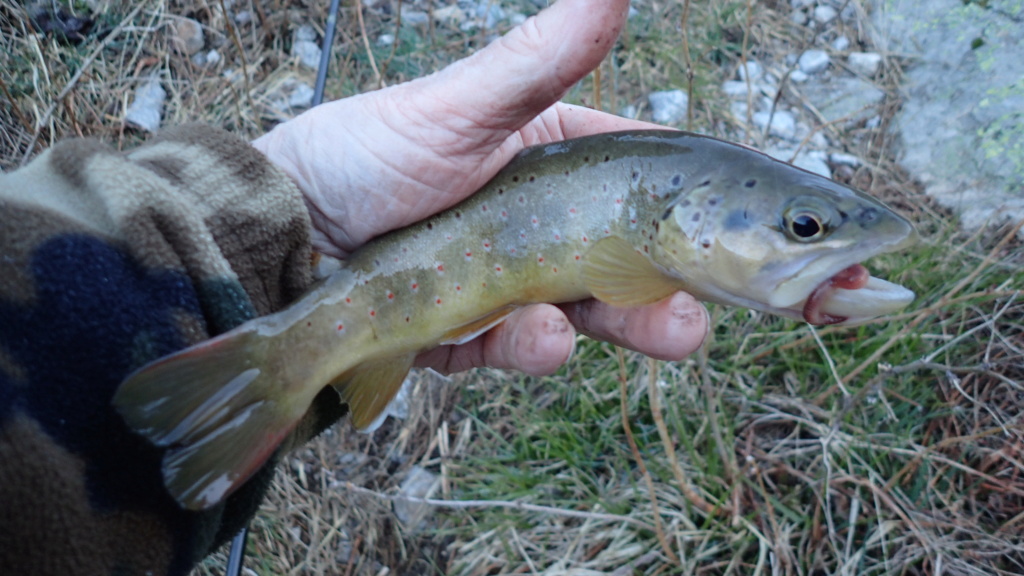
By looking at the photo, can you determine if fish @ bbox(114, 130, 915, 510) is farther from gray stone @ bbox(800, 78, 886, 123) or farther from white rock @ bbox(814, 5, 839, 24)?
white rock @ bbox(814, 5, 839, 24)

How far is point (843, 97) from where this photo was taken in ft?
14.3

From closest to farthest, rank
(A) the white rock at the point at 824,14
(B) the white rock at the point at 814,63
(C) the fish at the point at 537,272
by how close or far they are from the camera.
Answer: (C) the fish at the point at 537,272, (B) the white rock at the point at 814,63, (A) the white rock at the point at 824,14

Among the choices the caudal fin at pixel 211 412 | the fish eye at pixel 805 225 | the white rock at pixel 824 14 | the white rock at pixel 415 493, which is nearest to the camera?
the caudal fin at pixel 211 412

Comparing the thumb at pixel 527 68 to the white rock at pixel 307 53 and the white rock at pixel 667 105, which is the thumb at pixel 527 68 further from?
the white rock at pixel 307 53

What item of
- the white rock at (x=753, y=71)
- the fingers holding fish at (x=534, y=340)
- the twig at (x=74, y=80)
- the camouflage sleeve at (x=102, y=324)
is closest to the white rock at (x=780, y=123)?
the white rock at (x=753, y=71)

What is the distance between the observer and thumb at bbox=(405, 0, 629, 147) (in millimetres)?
1744

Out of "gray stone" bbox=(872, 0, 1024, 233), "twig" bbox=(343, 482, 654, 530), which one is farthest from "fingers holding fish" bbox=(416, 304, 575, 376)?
"gray stone" bbox=(872, 0, 1024, 233)

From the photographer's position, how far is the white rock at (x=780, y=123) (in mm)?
4168

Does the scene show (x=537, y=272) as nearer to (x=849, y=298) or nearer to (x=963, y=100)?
(x=849, y=298)

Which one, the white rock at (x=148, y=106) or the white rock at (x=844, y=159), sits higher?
the white rock at (x=148, y=106)

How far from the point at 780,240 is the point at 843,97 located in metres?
3.03

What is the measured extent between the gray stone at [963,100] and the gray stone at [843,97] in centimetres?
17

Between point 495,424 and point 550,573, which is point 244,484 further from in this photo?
point 495,424

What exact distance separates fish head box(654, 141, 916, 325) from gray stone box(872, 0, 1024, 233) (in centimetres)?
200
